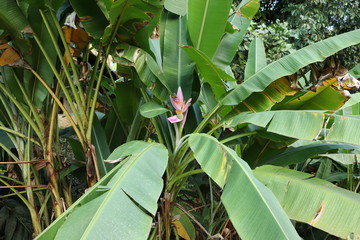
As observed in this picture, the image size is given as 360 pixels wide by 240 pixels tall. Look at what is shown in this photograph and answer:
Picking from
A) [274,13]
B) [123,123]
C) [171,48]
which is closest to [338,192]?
[171,48]

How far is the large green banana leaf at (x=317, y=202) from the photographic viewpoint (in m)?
1.17

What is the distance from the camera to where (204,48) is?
1752mm

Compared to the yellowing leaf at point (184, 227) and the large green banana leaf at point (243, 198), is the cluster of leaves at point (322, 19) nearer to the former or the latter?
the yellowing leaf at point (184, 227)

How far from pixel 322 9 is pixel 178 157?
7.55m

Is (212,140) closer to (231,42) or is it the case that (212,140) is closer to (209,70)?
(209,70)

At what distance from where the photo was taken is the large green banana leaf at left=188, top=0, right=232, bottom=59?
5.50 feet

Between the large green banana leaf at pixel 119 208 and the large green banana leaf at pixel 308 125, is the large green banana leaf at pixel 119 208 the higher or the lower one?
the lower one

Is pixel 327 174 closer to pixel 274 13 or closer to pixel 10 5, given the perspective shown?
pixel 10 5

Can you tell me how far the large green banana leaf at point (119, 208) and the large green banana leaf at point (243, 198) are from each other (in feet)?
0.62

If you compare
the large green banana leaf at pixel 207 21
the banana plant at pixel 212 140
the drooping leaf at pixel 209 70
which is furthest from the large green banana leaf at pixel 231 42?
the drooping leaf at pixel 209 70

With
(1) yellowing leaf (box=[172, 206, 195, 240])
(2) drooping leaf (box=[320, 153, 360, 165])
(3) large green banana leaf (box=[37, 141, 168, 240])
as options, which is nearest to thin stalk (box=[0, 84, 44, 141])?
(3) large green banana leaf (box=[37, 141, 168, 240])

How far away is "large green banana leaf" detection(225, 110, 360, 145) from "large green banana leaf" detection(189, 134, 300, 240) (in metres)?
0.24

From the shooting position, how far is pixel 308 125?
4.42 ft

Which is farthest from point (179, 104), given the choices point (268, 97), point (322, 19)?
point (322, 19)
